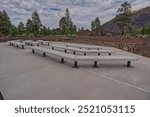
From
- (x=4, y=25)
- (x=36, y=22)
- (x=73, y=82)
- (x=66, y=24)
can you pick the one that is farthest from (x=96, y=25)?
(x=73, y=82)

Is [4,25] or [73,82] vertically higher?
[4,25]

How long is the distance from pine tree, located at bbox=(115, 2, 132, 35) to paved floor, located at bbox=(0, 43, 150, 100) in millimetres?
25662

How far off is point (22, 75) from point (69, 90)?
2.12m

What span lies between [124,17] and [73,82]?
28286mm

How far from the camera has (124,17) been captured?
30.7m

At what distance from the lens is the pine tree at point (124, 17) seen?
99.5 feet

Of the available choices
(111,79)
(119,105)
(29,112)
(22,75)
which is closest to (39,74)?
(22,75)

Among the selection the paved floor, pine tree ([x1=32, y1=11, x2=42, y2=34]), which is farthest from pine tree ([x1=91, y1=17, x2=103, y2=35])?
the paved floor

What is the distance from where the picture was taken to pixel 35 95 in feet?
13.4

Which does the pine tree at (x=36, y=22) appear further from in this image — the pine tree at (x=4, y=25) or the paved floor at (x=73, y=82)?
the paved floor at (x=73, y=82)

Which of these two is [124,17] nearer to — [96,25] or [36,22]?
[96,25]

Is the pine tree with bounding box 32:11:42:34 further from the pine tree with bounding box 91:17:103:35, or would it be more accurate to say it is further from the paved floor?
the paved floor

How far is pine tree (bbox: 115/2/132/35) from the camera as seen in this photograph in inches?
1193

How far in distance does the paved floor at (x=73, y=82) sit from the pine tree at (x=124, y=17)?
2566 cm
